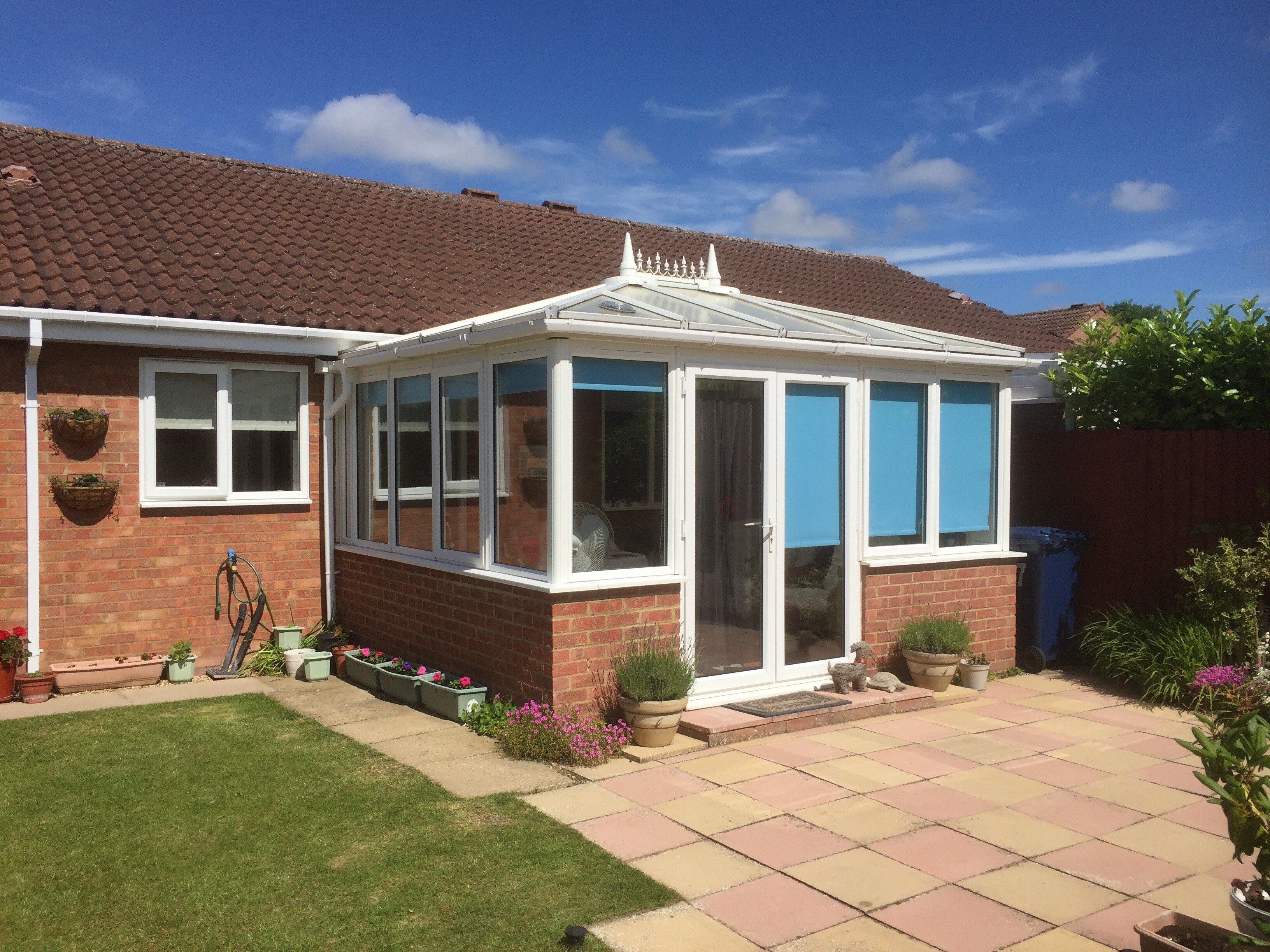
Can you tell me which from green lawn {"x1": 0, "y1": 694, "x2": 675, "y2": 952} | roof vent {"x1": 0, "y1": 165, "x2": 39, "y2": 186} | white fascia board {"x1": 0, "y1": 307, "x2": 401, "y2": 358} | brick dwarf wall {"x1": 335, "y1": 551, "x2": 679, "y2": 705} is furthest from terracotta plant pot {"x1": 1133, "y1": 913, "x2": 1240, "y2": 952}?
roof vent {"x1": 0, "y1": 165, "x2": 39, "y2": 186}

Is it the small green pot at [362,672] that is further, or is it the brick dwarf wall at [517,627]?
the small green pot at [362,672]

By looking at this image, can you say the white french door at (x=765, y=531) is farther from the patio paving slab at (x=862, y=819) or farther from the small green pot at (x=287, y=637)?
the small green pot at (x=287, y=637)

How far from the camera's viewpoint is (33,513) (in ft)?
25.6

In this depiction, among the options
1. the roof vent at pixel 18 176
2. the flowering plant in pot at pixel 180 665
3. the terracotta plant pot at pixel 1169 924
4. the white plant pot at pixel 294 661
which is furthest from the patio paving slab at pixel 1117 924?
the roof vent at pixel 18 176

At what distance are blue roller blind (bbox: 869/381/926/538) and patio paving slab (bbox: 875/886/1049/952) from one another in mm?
3867

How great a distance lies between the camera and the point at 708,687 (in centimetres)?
697

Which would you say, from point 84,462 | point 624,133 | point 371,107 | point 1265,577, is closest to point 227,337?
point 84,462

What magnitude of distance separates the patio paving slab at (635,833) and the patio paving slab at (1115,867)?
5.54 ft

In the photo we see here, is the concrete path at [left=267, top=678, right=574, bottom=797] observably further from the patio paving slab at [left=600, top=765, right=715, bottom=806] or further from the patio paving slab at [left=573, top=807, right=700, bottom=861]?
the patio paving slab at [left=573, top=807, right=700, bottom=861]

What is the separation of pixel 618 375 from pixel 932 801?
3.15 m

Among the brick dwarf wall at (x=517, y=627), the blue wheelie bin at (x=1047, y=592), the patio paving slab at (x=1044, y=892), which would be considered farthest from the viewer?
the blue wheelie bin at (x=1047, y=592)

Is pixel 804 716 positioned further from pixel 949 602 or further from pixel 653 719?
pixel 949 602

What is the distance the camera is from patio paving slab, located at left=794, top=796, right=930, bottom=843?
500 centimetres

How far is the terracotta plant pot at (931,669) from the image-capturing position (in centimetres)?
764
